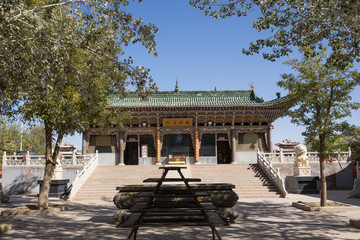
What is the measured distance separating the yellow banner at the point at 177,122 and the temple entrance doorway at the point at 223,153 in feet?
12.7

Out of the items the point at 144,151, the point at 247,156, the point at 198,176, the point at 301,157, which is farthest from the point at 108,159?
the point at 301,157

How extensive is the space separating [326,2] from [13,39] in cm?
587

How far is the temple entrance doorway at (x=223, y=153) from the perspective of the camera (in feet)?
79.9

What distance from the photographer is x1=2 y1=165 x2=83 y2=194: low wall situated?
17.3 meters

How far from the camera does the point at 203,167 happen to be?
1930 cm

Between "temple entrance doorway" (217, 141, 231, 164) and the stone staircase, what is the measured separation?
16.5ft

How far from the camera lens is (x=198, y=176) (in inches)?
677

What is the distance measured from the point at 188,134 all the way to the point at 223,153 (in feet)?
12.1

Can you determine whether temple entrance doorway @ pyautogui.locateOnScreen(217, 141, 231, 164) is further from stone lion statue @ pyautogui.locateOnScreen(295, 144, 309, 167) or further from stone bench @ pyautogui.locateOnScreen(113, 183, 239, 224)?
stone bench @ pyautogui.locateOnScreen(113, 183, 239, 224)

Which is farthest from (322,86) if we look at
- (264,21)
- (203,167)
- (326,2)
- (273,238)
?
(203,167)

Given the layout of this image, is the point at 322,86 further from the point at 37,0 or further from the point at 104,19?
the point at 37,0

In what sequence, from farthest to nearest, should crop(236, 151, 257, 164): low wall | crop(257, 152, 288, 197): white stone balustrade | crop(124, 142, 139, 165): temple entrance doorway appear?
crop(124, 142, 139, 165): temple entrance doorway → crop(236, 151, 257, 164): low wall → crop(257, 152, 288, 197): white stone balustrade

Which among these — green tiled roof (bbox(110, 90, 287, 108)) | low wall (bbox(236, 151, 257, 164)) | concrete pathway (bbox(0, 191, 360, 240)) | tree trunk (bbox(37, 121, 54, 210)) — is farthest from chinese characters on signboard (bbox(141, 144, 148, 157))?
concrete pathway (bbox(0, 191, 360, 240))

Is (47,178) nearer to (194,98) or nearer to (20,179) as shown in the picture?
(20,179)
